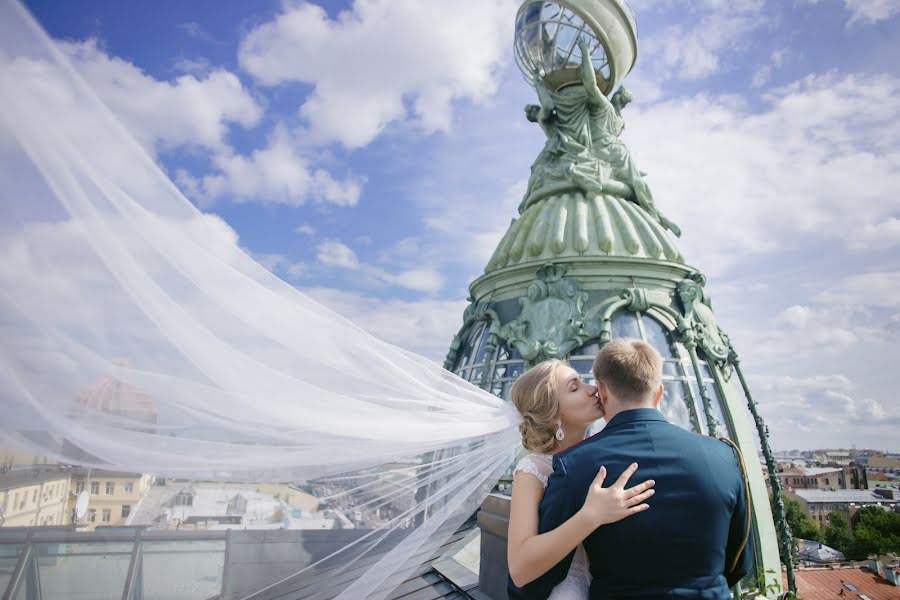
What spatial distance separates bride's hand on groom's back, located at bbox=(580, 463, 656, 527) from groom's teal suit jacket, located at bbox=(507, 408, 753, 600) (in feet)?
0.16

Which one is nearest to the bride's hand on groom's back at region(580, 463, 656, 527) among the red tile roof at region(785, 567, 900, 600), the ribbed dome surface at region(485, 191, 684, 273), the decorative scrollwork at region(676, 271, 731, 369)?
the ribbed dome surface at region(485, 191, 684, 273)

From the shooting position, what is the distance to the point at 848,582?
30.9m

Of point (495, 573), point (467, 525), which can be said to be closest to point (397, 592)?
point (495, 573)

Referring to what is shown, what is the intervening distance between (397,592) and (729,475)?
15.7 feet

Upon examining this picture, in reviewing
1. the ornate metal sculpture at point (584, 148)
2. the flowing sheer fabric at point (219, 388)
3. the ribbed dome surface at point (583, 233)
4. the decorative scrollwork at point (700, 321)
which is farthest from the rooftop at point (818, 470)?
the flowing sheer fabric at point (219, 388)

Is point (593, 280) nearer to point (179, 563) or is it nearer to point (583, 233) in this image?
point (583, 233)

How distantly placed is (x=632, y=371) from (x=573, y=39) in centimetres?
1361

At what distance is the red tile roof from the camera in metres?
27.7

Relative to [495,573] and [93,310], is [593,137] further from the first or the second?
[93,310]

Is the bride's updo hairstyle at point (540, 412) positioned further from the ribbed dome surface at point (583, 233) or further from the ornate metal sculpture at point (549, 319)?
the ribbed dome surface at point (583, 233)

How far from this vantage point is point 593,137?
46.2 feet

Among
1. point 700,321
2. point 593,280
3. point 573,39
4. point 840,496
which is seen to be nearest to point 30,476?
point 593,280

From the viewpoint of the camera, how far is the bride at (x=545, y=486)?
7.64 feet

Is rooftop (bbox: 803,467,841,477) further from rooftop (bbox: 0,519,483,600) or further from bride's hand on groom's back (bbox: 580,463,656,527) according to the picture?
bride's hand on groom's back (bbox: 580,463,656,527)
